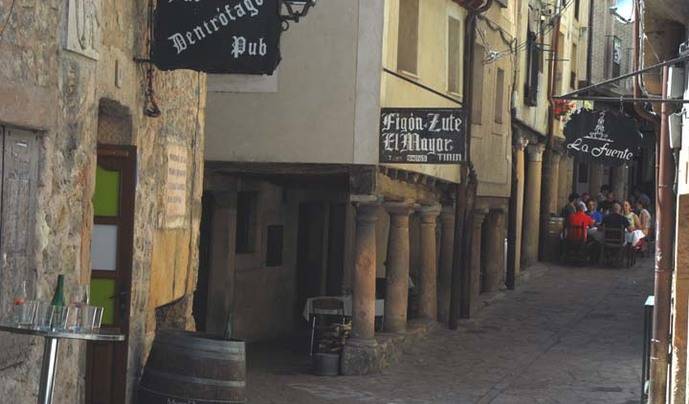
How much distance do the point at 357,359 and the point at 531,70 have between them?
13.1 m

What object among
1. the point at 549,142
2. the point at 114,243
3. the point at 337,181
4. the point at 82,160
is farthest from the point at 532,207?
the point at 82,160

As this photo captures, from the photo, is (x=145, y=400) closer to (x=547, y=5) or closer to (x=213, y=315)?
(x=213, y=315)

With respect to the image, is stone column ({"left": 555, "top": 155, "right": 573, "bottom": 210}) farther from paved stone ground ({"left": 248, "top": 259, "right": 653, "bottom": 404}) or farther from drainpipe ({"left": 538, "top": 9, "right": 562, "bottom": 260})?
paved stone ground ({"left": 248, "top": 259, "right": 653, "bottom": 404})

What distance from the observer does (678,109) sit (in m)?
12.1

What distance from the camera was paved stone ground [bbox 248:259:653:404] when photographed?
15.8 meters

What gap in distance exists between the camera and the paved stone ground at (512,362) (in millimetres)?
15781

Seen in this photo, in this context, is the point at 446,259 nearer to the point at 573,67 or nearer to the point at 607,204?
the point at 607,204

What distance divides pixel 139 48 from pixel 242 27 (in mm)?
912

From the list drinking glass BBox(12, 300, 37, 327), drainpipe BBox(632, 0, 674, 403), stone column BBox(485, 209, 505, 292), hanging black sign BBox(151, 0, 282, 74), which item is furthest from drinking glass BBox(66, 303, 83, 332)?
stone column BBox(485, 209, 505, 292)

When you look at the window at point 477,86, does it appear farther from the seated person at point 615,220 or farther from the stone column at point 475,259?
the seated person at point 615,220

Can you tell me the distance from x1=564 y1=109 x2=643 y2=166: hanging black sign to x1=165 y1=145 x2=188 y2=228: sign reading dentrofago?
6782 millimetres

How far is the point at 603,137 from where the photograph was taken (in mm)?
17297

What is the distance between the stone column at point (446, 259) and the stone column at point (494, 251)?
3.60 m

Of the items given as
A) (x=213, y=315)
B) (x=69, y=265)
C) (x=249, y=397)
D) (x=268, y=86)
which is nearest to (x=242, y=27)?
(x=69, y=265)
